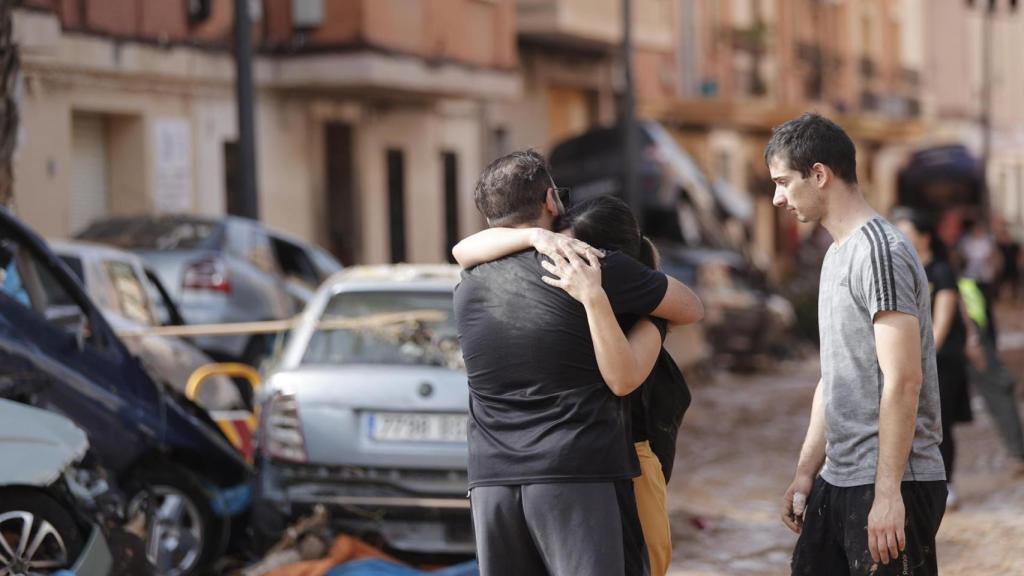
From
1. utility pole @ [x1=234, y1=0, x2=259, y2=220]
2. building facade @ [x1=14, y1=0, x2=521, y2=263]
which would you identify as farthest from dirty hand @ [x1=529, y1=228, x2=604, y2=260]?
building facade @ [x1=14, y1=0, x2=521, y2=263]

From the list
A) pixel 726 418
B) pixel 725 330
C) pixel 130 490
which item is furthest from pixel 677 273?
pixel 130 490

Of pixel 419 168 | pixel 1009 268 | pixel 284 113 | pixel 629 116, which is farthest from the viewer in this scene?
pixel 1009 268

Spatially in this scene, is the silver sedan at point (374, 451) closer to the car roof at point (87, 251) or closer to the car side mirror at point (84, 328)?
the car side mirror at point (84, 328)

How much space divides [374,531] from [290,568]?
71 cm

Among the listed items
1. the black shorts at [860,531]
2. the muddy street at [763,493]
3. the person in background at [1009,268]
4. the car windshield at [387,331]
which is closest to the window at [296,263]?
the muddy street at [763,493]

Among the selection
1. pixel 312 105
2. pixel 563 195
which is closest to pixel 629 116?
pixel 312 105

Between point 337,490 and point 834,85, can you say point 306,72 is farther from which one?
point 834,85

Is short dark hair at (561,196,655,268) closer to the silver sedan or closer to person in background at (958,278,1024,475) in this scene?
the silver sedan

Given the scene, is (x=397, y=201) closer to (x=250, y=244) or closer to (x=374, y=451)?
(x=250, y=244)

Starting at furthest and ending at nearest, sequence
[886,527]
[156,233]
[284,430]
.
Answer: [156,233]
[284,430]
[886,527]

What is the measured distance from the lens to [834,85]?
51.8 m

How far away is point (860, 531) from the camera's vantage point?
15.1 feet

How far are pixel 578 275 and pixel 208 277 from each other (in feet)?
35.7

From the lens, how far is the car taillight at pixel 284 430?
8.46 m
